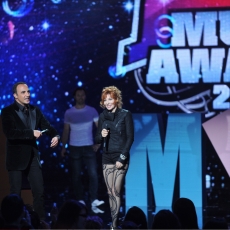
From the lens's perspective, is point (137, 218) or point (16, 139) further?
point (16, 139)

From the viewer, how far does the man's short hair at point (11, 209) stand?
5047mm

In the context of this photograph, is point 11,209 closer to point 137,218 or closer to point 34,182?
point 137,218

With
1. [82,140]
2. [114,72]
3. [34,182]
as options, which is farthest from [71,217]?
Result: [114,72]

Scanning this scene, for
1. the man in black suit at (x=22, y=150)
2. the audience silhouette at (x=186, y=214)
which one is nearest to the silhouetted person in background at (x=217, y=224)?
the audience silhouette at (x=186, y=214)

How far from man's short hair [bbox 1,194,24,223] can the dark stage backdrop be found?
6.06m

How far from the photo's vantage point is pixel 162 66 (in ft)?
37.5

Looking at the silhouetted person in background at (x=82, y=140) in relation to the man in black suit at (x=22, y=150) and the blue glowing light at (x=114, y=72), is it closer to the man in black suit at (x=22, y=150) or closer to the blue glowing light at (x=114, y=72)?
the blue glowing light at (x=114, y=72)

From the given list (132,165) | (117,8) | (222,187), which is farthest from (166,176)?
(117,8)

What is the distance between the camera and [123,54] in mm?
11523

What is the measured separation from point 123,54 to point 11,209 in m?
6.77

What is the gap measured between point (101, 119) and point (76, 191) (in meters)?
2.64

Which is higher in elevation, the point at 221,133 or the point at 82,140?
the point at 221,133

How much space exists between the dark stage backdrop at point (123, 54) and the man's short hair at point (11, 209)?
239 inches

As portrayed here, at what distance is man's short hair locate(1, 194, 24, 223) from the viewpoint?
5047 mm
